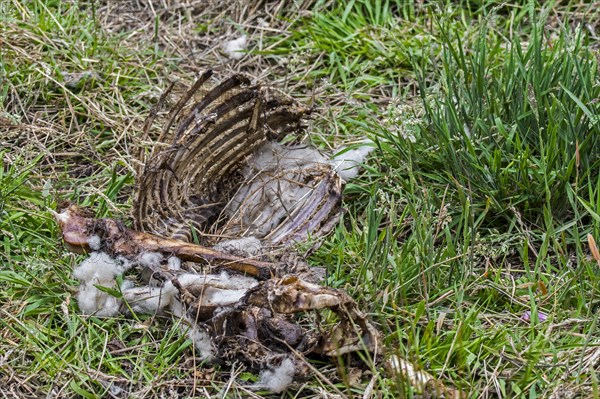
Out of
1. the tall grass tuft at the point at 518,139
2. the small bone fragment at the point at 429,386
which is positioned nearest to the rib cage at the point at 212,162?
the tall grass tuft at the point at 518,139

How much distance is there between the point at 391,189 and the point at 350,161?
25 cm

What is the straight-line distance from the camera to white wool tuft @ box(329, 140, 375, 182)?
3316mm

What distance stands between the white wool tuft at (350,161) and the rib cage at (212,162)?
9cm

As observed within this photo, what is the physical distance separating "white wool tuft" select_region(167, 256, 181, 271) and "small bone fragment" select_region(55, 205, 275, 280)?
0.01m

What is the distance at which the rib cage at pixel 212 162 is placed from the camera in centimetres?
296

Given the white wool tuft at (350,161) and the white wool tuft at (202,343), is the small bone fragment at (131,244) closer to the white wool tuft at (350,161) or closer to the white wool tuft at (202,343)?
the white wool tuft at (202,343)

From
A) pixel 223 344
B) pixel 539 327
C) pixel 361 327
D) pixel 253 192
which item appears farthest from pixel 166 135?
pixel 539 327

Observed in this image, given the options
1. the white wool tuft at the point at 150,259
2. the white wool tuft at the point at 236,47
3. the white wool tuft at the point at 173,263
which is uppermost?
the white wool tuft at the point at 236,47

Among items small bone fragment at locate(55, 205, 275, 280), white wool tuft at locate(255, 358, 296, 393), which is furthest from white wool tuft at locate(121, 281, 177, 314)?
white wool tuft at locate(255, 358, 296, 393)

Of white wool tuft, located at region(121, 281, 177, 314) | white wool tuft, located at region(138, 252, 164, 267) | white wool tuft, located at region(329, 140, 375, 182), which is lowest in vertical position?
white wool tuft, located at region(329, 140, 375, 182)

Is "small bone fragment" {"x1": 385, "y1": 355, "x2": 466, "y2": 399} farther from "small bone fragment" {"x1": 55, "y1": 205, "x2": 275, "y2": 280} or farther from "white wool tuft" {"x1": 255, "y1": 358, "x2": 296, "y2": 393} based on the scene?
"small bone fragment" {"x1": 55, "y1": 205, "x2": 275, "y2": 280}

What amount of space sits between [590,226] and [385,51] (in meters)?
1.46

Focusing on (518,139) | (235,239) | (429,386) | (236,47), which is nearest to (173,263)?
(235,239)

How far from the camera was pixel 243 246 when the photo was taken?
2.94 m
